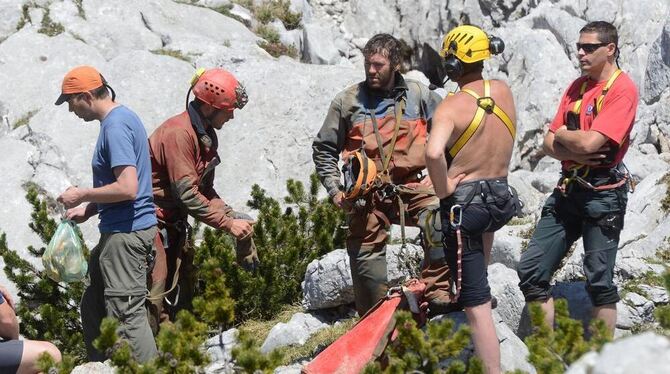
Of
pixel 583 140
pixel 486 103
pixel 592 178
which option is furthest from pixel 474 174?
pixel 592 178

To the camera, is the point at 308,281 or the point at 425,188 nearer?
the point at 425,188

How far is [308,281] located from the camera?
28.3 ft

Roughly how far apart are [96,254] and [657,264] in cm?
468

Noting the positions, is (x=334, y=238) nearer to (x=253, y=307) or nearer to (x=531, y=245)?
(x=253, y=307)

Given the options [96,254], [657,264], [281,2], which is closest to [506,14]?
[281,2]

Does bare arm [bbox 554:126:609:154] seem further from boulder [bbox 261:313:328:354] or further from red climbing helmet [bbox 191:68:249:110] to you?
boulder [bbox 261:313:328:354]

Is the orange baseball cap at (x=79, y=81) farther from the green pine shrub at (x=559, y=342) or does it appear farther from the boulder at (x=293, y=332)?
the green pine shrub at (x=559, y=342)

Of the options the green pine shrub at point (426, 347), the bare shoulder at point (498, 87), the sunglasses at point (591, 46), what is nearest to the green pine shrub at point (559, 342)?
the green pine shrub at point (426, 347)

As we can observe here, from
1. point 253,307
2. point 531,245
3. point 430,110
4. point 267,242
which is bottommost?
point 253,307

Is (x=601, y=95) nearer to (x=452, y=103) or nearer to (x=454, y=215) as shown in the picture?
(x=452, y=103)

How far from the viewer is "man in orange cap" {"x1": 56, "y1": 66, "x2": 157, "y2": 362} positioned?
19.0ft

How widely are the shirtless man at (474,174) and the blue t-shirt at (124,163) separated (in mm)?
1970

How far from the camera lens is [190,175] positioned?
20.9 ft

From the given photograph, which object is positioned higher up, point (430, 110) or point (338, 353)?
point (430, 110)
